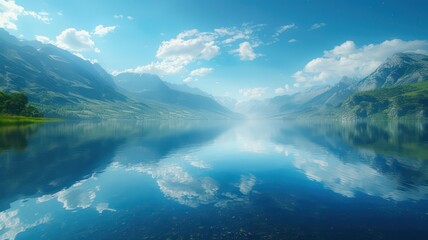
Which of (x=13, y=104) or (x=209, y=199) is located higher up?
(x=13, y=104)

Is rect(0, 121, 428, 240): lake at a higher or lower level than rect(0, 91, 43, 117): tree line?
lower

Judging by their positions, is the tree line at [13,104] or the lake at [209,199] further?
the tree line at [13,104]

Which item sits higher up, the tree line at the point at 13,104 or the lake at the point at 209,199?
the tree line at the point at 13,104

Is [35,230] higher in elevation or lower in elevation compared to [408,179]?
lower

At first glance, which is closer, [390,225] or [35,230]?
[35,230]

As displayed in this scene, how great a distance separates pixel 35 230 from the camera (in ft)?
81.9

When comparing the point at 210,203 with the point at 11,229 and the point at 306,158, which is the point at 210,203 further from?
Answer: the point at 306,158

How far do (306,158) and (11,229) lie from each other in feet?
213

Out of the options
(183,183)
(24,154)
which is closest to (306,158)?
(183,183)

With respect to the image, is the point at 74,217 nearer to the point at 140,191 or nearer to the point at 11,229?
the point at 11,229

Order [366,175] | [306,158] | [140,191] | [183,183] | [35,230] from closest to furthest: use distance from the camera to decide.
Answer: [35,230] < [140,191] < [183,183] < [366,175] < [306,158]

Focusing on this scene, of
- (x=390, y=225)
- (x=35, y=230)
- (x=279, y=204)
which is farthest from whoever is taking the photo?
(x=279, y=204)

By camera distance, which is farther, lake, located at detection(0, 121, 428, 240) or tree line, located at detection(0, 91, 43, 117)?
tree line, located at detection(0, 91, 43, 117)

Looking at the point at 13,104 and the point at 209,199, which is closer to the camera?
the point at 209,199
